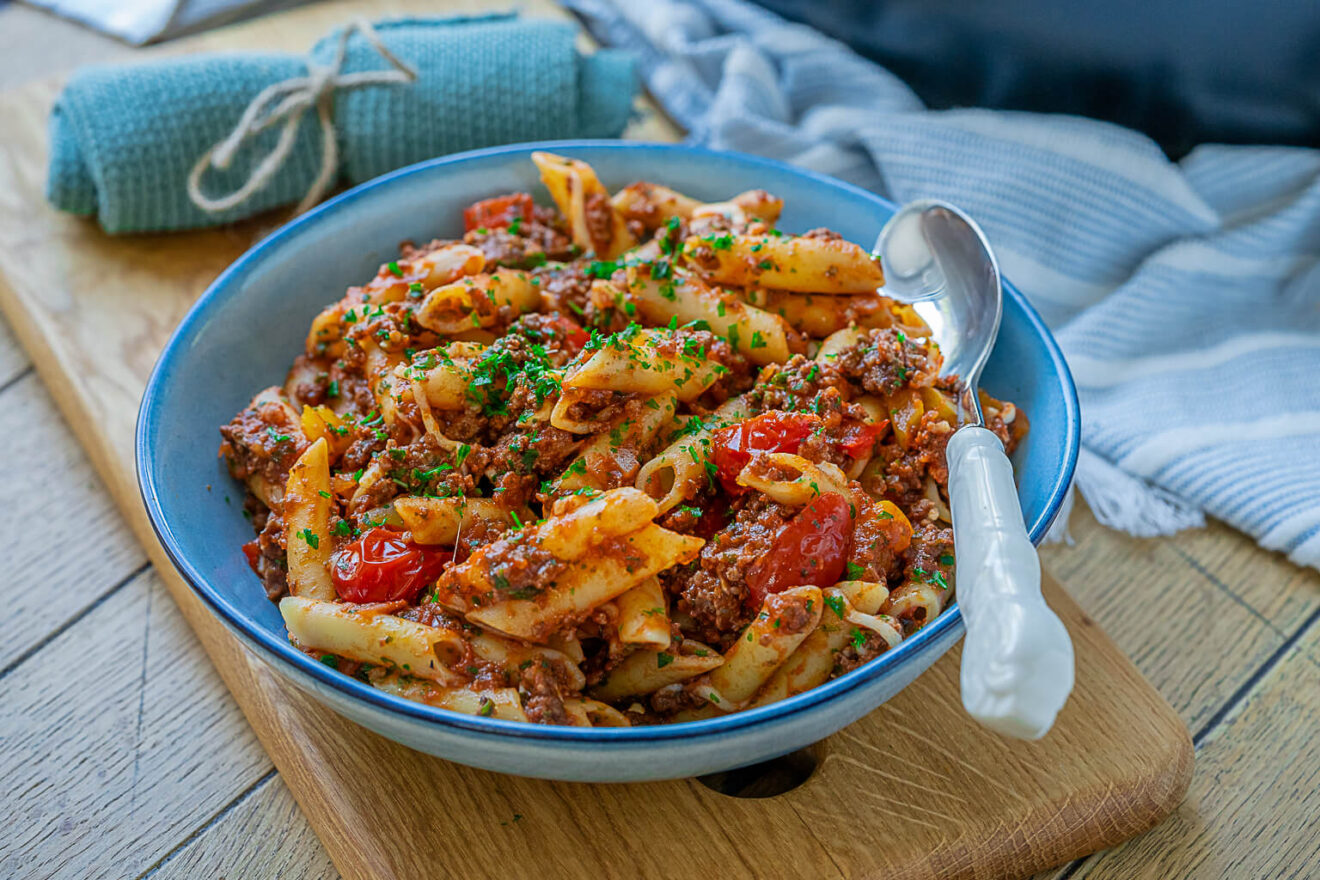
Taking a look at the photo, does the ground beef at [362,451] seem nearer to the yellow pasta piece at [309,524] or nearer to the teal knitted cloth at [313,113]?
the yellow pasta piece at [309,524]

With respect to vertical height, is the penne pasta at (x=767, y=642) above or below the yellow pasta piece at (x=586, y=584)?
below

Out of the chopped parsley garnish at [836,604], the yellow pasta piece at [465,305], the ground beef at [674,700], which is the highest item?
the yellow pasta piece at [465,305]

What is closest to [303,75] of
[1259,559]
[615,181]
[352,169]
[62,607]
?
[352,169]

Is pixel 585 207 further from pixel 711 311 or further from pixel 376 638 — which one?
pixel 376 638

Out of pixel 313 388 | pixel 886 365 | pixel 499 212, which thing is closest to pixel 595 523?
pixel 886 365

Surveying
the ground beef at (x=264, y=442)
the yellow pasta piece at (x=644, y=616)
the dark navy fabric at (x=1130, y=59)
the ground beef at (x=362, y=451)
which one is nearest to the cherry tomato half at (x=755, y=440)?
the yellow pasta piece at (x=644, y=616)

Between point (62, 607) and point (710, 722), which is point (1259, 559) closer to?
point (710, 722)
